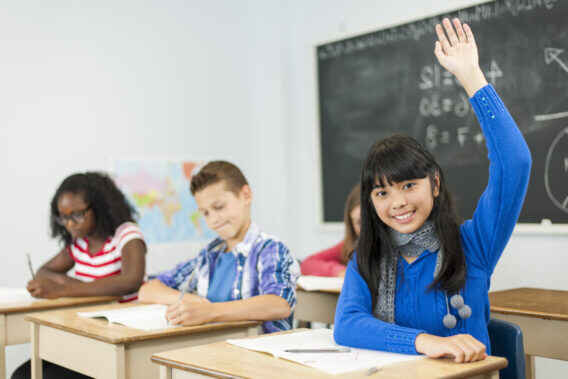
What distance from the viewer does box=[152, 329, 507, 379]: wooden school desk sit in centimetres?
124

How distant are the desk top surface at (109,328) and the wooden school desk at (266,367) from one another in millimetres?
287

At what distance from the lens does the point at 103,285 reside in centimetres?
268

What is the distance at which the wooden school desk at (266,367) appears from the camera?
48.6 inches

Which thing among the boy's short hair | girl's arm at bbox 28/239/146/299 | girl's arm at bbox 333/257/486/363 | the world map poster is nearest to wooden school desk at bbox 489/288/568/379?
girl's arm at bbox 333/257/486/363

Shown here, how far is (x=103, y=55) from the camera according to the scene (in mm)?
3986

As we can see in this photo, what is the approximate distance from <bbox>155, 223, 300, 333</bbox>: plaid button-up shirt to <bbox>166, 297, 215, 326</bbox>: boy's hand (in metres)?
0.23

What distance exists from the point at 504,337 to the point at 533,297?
1.16m

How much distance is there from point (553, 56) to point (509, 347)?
208cm

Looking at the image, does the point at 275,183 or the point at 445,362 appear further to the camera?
the point at 275,183

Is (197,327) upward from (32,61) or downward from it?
downward

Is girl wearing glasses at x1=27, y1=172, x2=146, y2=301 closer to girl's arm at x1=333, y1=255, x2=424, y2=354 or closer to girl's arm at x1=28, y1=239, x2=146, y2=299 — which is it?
girl's arm at x1=28, y1=239, x2=146, y2=299

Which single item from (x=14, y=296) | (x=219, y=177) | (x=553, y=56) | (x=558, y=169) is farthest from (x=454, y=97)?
(x=14, y=296)

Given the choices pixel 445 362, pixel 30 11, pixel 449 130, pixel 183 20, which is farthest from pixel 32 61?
pixel 445 362

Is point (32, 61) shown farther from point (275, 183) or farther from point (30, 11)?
point (275, 183)
